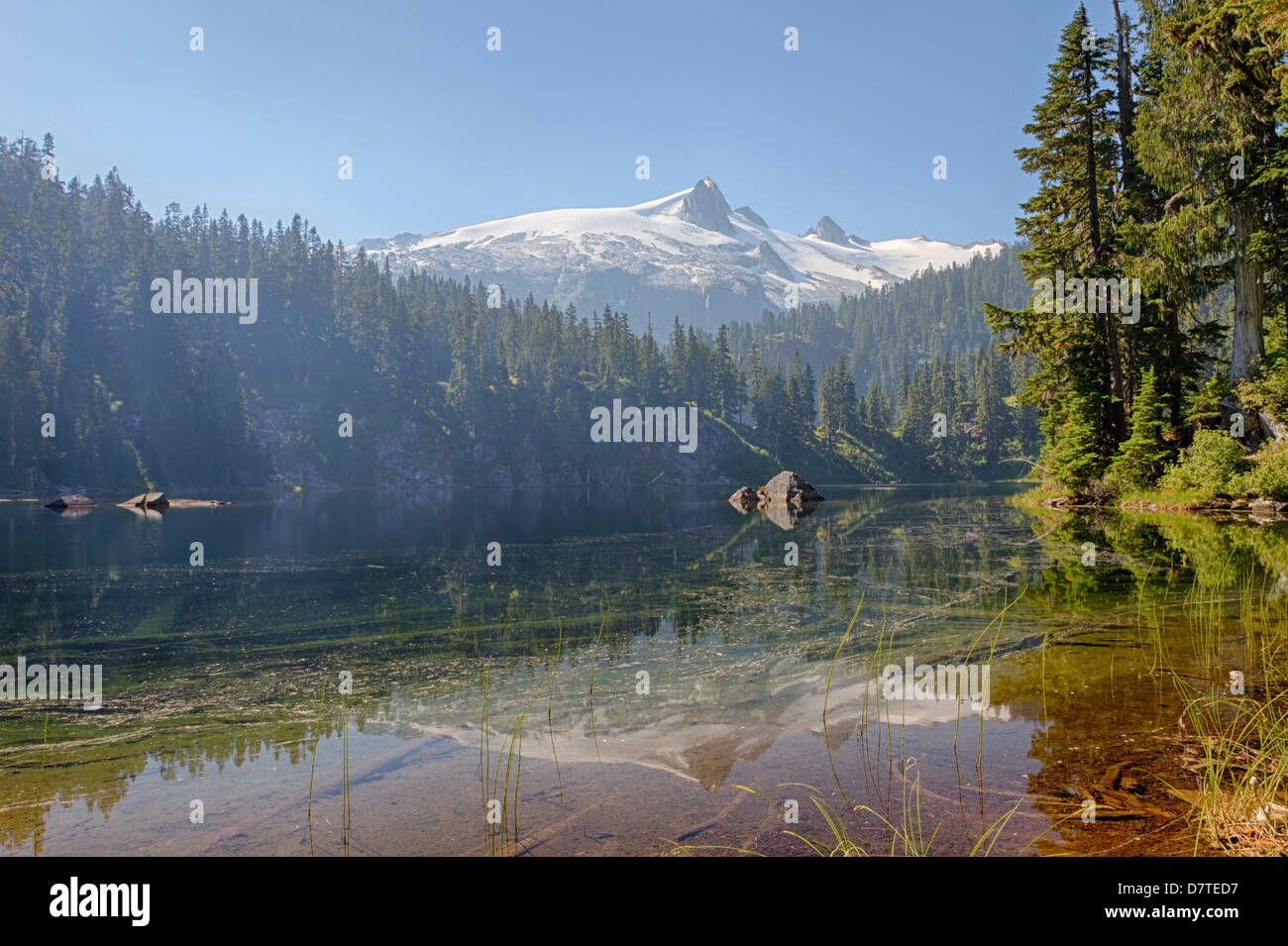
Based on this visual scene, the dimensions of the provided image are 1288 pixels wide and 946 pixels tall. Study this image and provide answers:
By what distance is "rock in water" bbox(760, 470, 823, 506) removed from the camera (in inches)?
2346

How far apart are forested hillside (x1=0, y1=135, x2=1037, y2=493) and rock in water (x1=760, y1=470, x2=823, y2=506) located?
52310 millimetres

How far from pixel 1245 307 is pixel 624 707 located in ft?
107

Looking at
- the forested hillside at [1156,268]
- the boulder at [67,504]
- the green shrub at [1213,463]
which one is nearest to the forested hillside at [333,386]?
the boulder at [67,504]

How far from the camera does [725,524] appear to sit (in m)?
38.5

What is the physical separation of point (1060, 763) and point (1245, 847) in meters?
1.81

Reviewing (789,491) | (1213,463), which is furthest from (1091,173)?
(789,491)

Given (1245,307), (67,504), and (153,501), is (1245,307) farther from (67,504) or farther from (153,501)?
(67,504)

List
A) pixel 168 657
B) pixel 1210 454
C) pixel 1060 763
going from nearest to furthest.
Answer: pixel 1060 763, pixel 168 657, pixel 1210 454

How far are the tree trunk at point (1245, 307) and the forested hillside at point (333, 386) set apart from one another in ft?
274

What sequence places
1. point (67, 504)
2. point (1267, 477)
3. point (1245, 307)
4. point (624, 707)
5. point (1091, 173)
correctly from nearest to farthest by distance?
point (624, 707), point (1267, 477), point (1245, 307), point (1091, 173), point (67, 504)

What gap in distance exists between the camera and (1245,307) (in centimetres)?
2941

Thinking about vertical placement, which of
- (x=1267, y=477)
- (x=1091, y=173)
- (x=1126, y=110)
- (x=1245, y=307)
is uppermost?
(x=1126, y=110)

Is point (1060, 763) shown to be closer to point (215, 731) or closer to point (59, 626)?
point (215, 731)
